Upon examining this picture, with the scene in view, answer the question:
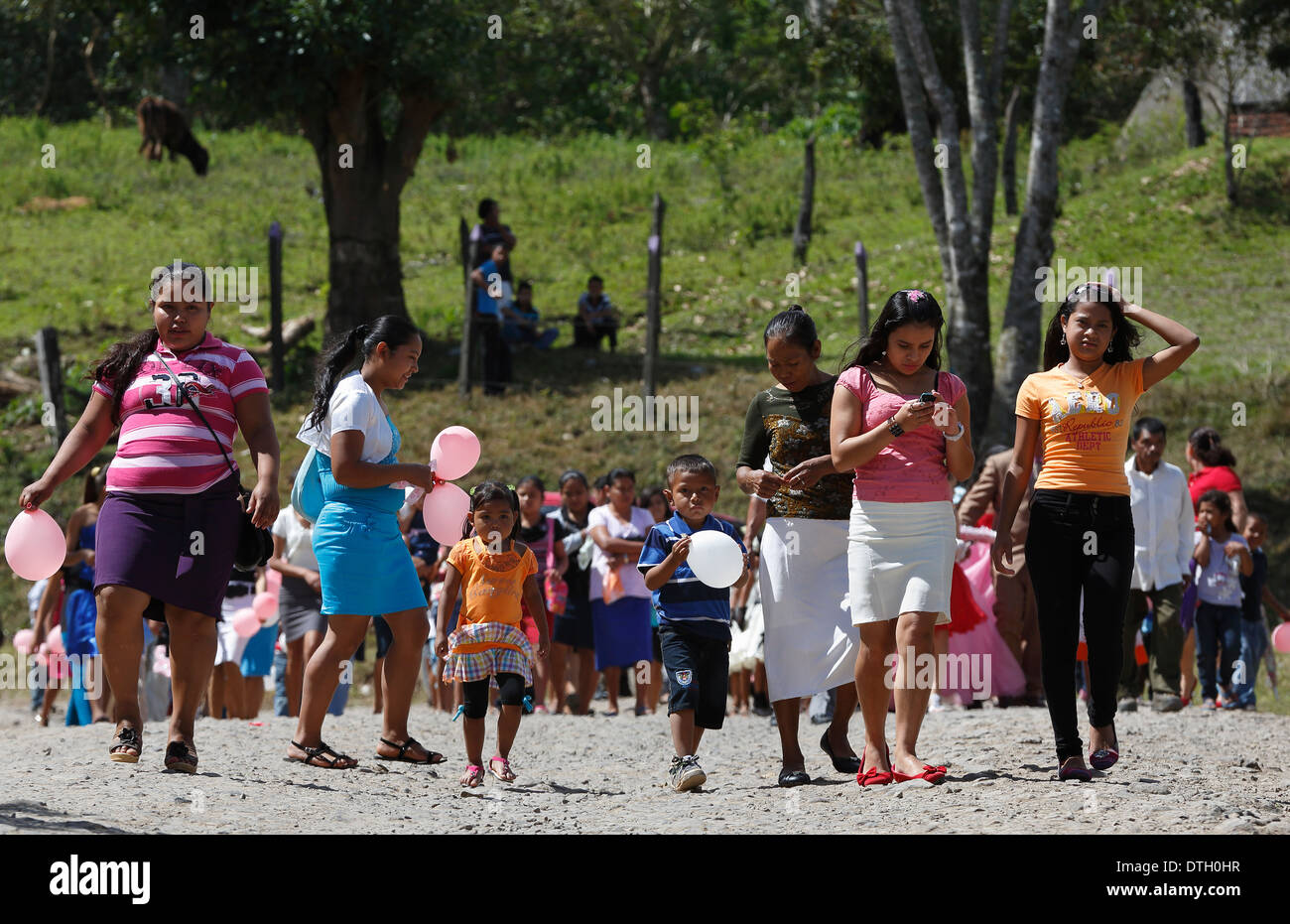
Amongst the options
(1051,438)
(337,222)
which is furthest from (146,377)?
(337,222)

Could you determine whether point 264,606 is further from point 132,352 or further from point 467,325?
point 467,325

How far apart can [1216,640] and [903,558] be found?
5323mm

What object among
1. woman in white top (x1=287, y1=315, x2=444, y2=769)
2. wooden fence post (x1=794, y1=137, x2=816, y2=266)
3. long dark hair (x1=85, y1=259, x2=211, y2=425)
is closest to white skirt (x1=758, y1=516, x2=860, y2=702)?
woman in white top (x1=287, y1=315, x2=444, y2=769)

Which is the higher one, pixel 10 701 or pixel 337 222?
pixel 337 222

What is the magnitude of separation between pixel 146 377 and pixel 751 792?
291cm

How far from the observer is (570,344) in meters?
19.8

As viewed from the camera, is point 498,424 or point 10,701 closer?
point 10,701

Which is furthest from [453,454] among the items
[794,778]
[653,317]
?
[653,317]

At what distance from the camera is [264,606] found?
34.0 ft

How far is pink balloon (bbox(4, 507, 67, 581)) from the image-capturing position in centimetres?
616

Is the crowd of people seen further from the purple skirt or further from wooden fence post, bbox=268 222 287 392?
wooden fence post, bbox=268 222 287 392

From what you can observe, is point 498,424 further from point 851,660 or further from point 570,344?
point 851,660

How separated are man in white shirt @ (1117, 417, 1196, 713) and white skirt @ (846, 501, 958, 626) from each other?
3792 mm

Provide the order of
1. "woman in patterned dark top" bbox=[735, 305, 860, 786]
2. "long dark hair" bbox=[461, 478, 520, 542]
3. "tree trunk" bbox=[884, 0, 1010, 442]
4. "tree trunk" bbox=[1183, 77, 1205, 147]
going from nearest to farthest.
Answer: "woman in patterned dark top" bbox=[735, 305, 860, 786], "long dark hair" bbox=[461, 478, 520, 542], "tree trunk" bbox=[884, 0, 1010, 442], "tree trunk" bbox=[1183, 77, 1205, 147]
